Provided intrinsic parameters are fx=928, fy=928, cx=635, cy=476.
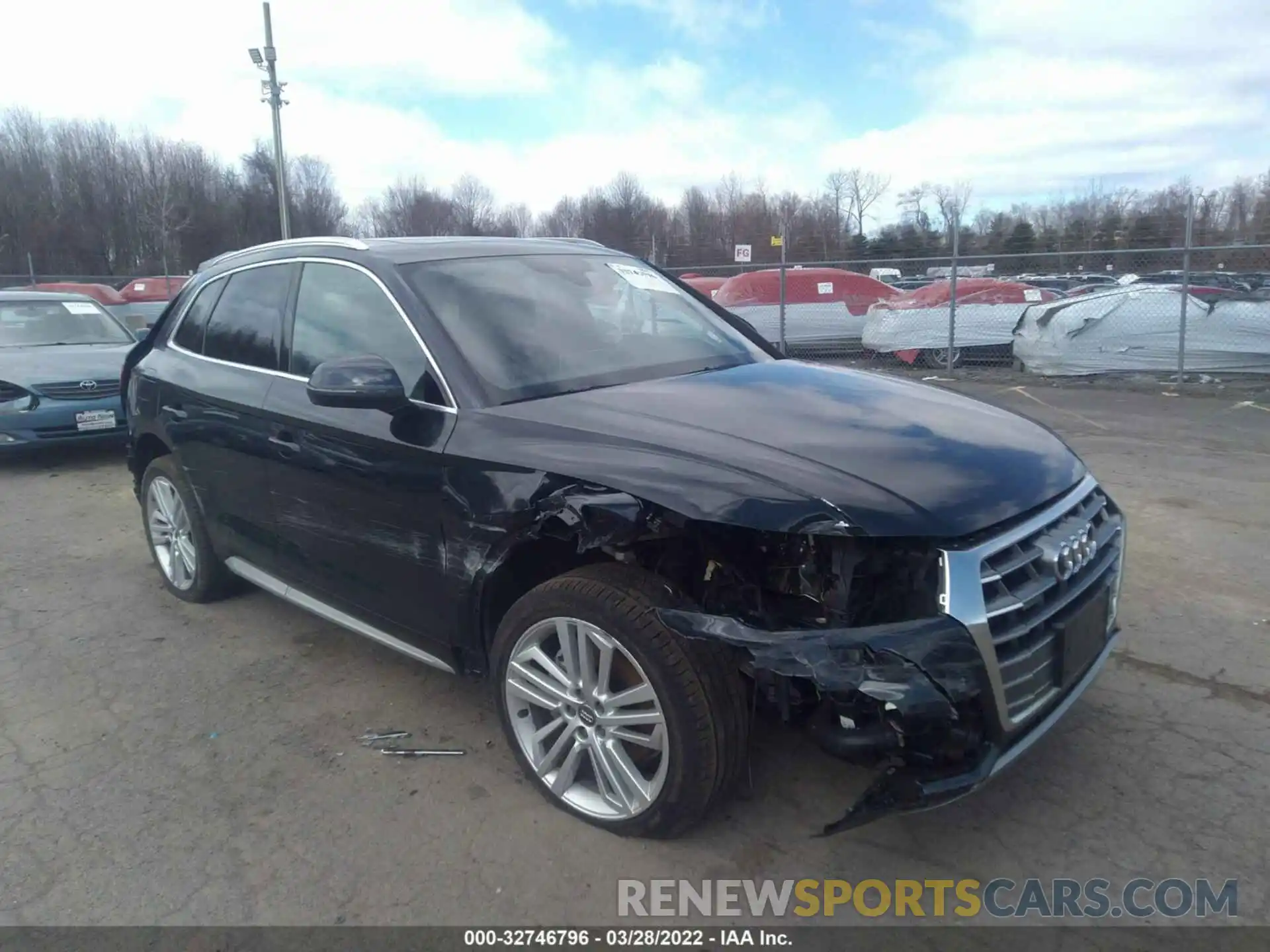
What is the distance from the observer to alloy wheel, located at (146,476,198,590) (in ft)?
15.8

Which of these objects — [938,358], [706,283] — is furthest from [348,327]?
[706,283]

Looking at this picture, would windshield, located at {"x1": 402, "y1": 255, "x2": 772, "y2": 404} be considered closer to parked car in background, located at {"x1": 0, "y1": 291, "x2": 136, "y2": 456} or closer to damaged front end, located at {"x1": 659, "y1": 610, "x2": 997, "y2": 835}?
damaged front end, located at {"x1": 659, "y1": 610, "x2": 997, "y2": 835}

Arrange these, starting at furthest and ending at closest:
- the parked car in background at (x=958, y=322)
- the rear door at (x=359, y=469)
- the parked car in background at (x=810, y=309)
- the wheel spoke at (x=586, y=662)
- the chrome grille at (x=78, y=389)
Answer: the parked car in background at (x=810, y=309) < the parked car in background at (x=958, y=322) < the chrome grille at (x=78, y=389) < the rear door at (x=359, y=469) < the wheel spoke at (x=586, y=662)

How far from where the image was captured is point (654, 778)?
2746 millimetres

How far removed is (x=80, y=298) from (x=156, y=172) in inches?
2454

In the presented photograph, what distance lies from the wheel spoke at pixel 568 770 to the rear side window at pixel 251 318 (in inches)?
84.6

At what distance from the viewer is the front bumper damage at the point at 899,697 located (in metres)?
2.30

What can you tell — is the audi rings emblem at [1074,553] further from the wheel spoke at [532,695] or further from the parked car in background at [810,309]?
the parked car in background at [810,309]

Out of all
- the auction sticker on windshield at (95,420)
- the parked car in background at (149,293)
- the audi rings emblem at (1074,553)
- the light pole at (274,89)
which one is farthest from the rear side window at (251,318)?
the parked car in background at (149,293)

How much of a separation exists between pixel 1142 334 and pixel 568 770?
39.2 feet

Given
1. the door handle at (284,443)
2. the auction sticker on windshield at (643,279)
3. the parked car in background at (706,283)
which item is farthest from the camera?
the parked car in background at (706,283)

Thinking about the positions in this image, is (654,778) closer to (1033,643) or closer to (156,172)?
(1033,643)

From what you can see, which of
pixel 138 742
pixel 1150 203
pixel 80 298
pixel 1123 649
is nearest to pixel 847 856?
pixel 1123 649

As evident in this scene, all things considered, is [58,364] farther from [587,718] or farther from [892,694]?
[892,694]
